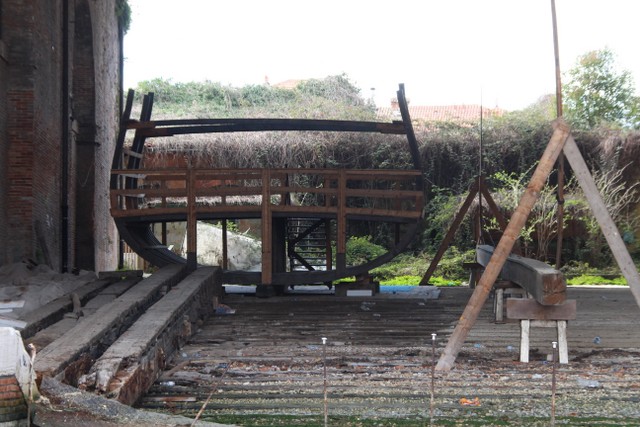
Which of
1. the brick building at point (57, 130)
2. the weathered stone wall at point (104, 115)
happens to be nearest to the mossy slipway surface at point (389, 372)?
the brick building at point (57, 130)

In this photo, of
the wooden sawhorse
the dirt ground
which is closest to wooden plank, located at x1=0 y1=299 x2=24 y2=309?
the dirt ground

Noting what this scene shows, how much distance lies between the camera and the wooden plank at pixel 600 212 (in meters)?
7.30

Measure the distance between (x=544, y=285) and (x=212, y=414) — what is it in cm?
Result: 324

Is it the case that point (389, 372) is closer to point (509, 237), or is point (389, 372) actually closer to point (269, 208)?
point (509, 237)

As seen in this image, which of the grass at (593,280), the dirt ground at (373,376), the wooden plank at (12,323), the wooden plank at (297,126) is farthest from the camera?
the grass at (593,280)

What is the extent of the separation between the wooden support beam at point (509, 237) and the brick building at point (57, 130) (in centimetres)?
696

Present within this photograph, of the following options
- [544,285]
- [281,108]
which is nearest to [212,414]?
[544,285]

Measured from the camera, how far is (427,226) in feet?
74.5

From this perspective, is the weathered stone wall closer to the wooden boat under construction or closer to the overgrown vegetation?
the overgrown vegetation

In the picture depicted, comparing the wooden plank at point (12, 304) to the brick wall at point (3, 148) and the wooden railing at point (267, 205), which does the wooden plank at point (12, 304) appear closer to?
the brick wall at point (3, 148)

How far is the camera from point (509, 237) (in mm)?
7273

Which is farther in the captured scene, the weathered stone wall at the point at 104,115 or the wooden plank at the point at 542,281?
the weathered stone wall at the point at 104,115

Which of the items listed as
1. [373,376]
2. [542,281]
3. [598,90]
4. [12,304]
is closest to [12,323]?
[12,304]

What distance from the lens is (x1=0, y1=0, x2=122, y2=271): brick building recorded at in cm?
1222
